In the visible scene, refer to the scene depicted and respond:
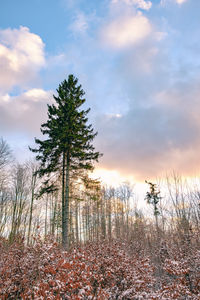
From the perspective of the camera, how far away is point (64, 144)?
1343 cm

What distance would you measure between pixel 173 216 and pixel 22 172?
1795 centimetres

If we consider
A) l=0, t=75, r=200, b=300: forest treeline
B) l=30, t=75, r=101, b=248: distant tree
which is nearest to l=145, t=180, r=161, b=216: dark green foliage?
l=0, t=75, r=200, b=300: forest treeline

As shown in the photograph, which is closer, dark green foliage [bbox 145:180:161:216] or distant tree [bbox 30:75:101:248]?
distant tree [bbox 30:75:101:248]

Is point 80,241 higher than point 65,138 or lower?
lower

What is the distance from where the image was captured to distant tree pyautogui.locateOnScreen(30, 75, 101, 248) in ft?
45.2

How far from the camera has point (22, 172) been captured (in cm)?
2397

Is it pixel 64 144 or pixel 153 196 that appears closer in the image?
pixel 64 144

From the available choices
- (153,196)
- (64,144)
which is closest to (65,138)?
(64,144)

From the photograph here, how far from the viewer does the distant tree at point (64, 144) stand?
13773 millimetres

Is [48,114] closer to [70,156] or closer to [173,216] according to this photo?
[70,156]

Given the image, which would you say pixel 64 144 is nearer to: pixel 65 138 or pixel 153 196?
pixel 65 138

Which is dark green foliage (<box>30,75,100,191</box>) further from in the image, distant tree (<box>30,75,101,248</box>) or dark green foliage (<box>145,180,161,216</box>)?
dark green foliage (<box>145,180,161,216</box>)

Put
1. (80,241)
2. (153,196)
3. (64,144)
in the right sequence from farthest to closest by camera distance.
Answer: (153,196)
(80,241)
(64,144)

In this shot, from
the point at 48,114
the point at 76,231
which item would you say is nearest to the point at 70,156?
the point at 48,114
